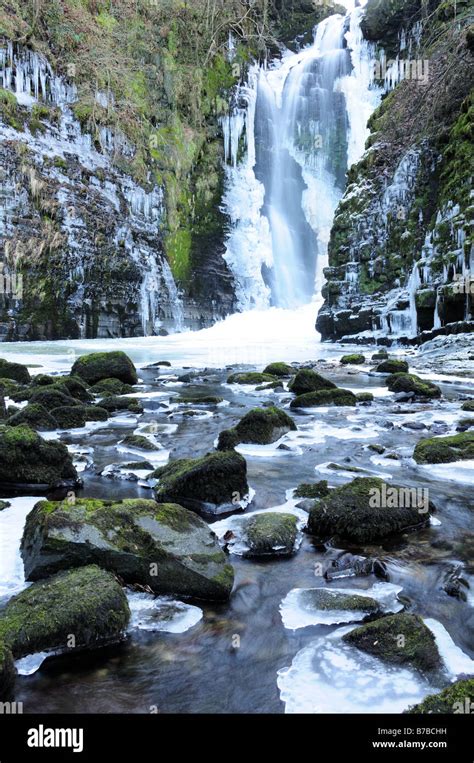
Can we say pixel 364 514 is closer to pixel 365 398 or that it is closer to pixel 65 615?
pixel 65 615

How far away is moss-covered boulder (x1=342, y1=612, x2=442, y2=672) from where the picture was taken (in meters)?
2.55

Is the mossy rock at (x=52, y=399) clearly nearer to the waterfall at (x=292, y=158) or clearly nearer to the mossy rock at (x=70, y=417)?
the mossy rock at (x=70, y=417)

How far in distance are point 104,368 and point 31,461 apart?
791 cm

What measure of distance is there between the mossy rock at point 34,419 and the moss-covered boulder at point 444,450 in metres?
5.08

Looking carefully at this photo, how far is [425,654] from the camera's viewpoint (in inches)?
101

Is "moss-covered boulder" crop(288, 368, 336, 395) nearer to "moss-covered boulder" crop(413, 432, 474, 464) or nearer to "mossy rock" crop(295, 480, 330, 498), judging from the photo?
"moss-covered boulder" crop(413, 432, 474, 464)

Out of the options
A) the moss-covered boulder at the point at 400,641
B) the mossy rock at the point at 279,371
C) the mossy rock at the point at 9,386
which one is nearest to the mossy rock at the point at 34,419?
the mossy rock at the point at 9,386

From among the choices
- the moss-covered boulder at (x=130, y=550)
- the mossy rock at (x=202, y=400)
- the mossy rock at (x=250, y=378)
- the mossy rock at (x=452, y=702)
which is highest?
the mossy rock at (x=250, y=378)

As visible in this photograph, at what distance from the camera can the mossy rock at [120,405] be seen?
30.6 feet

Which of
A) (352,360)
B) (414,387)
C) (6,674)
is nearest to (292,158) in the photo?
(352,360)

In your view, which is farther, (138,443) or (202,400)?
(202,400)

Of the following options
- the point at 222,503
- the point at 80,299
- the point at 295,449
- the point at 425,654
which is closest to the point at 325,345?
the point at 80,299

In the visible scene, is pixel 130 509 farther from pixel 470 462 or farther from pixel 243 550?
pixel 470 462

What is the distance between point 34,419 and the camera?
726 cm
